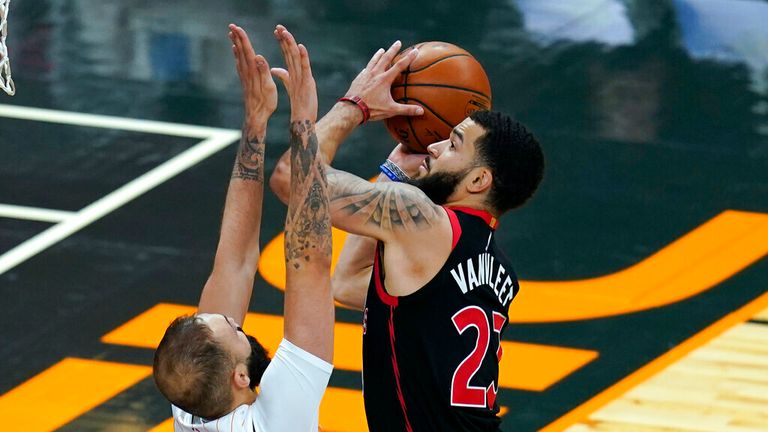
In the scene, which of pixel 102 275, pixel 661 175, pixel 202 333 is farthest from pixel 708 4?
pixel 202 333

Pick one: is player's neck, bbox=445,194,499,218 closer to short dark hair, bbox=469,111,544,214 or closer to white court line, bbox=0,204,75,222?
short dark hair, bbox=469,111,544,214

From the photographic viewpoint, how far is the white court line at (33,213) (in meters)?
9.26

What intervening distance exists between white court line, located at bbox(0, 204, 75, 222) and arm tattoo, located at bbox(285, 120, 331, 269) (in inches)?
183

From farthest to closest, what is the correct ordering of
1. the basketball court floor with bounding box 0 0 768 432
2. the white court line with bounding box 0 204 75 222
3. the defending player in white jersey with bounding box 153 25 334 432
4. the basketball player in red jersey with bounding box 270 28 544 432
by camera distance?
the white court line with bounding box 0 204 75 222 < the basketball court floor with bounding box 0 0 768 432 < the basketball player in red jersey with bounding box 270 28 544 432 < the defending player in white jersey with bounding box 153 25 334 432

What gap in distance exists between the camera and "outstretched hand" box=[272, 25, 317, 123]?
4.71 meters

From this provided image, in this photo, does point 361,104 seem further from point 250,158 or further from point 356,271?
point 356,271

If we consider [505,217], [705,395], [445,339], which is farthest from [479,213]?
[505,217]

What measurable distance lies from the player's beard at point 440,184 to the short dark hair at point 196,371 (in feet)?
3.17

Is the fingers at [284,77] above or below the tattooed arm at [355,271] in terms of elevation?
above

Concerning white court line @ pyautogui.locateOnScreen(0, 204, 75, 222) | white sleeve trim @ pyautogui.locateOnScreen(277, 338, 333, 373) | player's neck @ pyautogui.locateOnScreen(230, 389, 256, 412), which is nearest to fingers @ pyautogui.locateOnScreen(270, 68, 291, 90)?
white sleeve trim @ pyautogui.locateOnScreen(277, 338, 333, 373)

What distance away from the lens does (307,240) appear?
16.0ft

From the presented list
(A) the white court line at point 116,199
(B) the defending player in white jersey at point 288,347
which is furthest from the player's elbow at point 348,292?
(A) the white court line at point 116,199

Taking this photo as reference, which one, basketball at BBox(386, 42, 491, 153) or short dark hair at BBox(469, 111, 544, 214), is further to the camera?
basketball at BBox(386, 42, 491, 153)

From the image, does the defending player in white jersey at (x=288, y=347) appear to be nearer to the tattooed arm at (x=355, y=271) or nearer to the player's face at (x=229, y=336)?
the player's face at (x=229, y=336)
